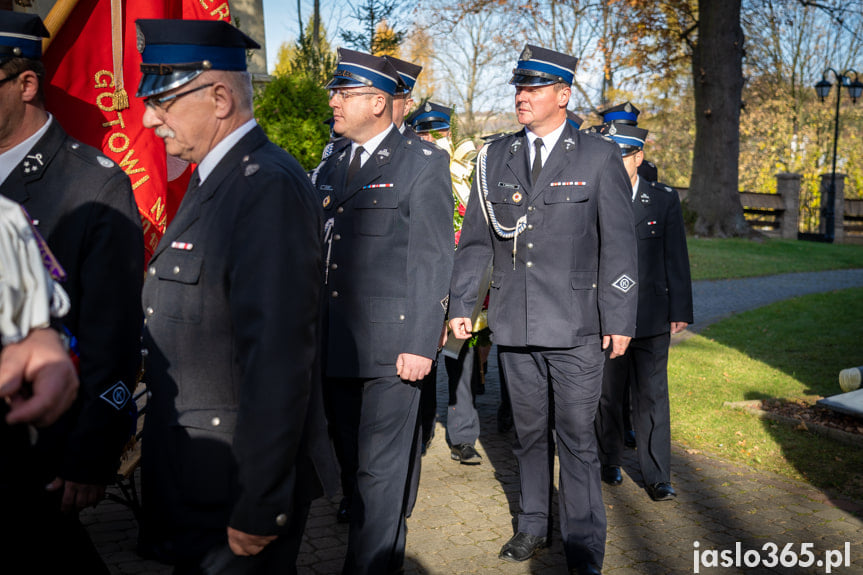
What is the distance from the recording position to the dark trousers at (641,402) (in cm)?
568

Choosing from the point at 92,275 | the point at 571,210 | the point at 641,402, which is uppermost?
the point at 571,210

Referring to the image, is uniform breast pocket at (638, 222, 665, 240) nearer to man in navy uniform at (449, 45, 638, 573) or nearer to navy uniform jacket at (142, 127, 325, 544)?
man in navy uniform at (449, 45, 638, 573)

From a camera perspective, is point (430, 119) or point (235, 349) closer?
point (235, 349)

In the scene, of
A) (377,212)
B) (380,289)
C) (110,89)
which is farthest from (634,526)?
(110,89)

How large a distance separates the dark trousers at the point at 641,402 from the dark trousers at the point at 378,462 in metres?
2.23

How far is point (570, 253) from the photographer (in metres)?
4.43

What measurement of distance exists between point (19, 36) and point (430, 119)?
4.56m

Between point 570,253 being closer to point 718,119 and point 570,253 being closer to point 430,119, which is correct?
point 430,119

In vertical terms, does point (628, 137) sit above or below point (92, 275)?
above

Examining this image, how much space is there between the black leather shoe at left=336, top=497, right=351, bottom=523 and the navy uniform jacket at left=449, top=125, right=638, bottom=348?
1393 mm

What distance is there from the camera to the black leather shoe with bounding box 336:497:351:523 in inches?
198

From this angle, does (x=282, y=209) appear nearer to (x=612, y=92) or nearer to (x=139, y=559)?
(x=139, y=559)

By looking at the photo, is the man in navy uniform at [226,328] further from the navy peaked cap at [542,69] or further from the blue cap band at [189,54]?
the navy peaked cap at [542,69]

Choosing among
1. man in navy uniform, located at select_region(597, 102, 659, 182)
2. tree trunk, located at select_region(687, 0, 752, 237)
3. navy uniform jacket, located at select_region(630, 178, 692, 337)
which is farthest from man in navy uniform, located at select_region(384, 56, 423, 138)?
tree trunk, located at select_region(687, 0, 752, 237)
